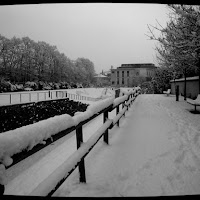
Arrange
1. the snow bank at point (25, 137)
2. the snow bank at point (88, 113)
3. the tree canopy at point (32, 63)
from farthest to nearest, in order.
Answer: the tree canopy at point (32, 63) < the snow bank at point (88, 113) < the snow bank at point (25, 137)

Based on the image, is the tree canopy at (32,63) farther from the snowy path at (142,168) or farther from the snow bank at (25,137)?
the snow bank at (25,137)

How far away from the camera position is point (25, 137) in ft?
4.41

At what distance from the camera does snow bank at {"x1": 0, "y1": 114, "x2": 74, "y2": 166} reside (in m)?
1.17

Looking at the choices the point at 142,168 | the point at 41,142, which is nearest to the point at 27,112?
the point at 142,168

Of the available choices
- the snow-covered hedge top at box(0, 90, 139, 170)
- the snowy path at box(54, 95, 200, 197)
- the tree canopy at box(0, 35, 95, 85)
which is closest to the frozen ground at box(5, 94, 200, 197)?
the snowy path at box(54, 95, 200, 197)

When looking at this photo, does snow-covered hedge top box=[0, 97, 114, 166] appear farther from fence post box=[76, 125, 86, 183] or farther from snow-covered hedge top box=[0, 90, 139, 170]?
fence post box=[76, 125, 86, 183]

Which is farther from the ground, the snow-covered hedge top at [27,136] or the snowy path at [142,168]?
the snow-covered hedge top at [27,136]

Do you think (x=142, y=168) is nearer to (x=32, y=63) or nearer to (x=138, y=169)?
(x=138, y=169)

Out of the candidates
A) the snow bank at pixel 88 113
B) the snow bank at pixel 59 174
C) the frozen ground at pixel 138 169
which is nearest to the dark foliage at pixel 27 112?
the frozen ground at pixel 138 169

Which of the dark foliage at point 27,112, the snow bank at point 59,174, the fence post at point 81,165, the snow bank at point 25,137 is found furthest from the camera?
the dark foliage at point 27,112

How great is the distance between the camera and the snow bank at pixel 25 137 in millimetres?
1172

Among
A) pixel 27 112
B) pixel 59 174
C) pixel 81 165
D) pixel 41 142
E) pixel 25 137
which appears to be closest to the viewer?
pixel 25 137

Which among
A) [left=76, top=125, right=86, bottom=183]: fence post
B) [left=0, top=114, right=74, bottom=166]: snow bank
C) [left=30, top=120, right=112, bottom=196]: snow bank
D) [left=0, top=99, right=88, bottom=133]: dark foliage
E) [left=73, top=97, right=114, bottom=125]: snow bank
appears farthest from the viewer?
[left=0, top=99, right=88, bottom=133]: dark foliage

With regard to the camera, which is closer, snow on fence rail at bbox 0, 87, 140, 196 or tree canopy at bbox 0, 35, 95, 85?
snow on fence rail at bbox 0, 87, 140, 196
